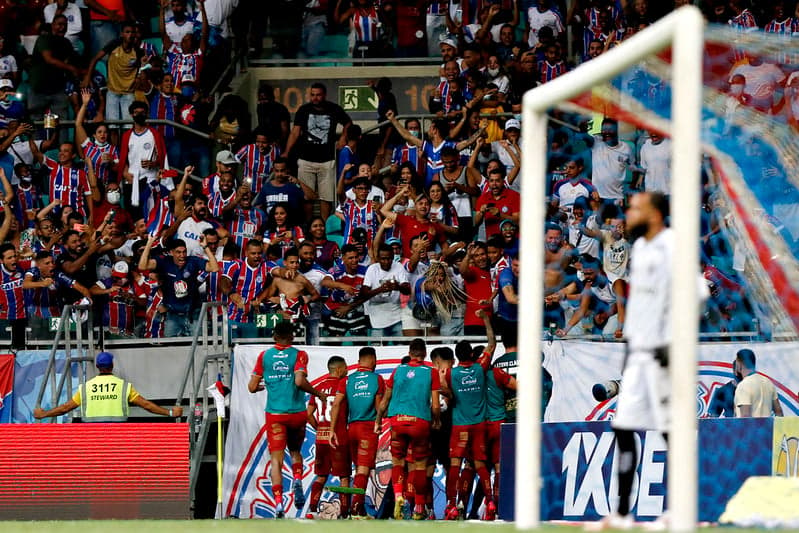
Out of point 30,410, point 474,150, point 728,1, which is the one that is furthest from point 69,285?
point 728,1

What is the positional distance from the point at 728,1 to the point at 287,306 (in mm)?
9182

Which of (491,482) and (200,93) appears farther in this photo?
(200,93)

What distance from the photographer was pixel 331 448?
16344 millimetres

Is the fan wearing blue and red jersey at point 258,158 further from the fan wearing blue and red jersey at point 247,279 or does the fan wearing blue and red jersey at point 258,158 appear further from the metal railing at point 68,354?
the metal railing at point 68,354

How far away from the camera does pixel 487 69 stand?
21.2 metres

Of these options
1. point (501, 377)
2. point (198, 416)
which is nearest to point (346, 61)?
point (198, 416)

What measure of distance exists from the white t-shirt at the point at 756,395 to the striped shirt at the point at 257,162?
7847mm

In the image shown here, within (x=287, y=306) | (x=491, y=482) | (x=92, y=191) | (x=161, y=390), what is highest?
(x=92, y=191)

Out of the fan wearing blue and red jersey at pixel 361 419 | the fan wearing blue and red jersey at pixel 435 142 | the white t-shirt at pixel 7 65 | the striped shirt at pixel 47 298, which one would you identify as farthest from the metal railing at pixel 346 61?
the fan wearing blue and red jersey at pixel 361 419

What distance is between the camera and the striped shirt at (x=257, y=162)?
790 inches

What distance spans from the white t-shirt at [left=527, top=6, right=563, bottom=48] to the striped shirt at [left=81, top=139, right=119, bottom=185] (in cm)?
690

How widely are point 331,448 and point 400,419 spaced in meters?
1.06

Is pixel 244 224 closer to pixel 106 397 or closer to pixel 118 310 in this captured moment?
pixel 118 310

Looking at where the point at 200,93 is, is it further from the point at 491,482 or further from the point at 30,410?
the point at 491,482
